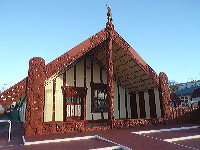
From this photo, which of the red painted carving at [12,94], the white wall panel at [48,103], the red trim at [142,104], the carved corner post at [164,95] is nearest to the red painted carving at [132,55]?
the carved corner post at [164,95]

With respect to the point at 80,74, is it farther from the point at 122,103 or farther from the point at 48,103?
the point at 122,103

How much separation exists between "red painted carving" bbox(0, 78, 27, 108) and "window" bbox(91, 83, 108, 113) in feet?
19.1

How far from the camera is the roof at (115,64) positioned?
7.75 meters

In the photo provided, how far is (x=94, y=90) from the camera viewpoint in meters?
12.8

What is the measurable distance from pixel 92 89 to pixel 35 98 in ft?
18.0

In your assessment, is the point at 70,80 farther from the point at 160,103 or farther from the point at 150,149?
the point at 150,149

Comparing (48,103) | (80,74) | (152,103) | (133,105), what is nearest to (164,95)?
(152,103)

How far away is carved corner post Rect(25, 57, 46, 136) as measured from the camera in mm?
7430

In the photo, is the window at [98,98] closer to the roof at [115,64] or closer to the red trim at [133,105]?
the roof at [115,64]

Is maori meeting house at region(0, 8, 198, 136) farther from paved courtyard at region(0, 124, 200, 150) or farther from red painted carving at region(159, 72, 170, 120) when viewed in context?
paved courtyard at region(0, 124, 200, 150)

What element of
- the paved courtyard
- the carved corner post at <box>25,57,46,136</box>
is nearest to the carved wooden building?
the carved corner post at <box>25,57,46,136</box>

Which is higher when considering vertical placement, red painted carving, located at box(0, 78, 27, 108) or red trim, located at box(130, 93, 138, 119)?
red painted carving, located at box(0, 78, 27, 108)

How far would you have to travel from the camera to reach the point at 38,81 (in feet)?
26.1

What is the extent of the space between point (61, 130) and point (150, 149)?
4.77 metres
